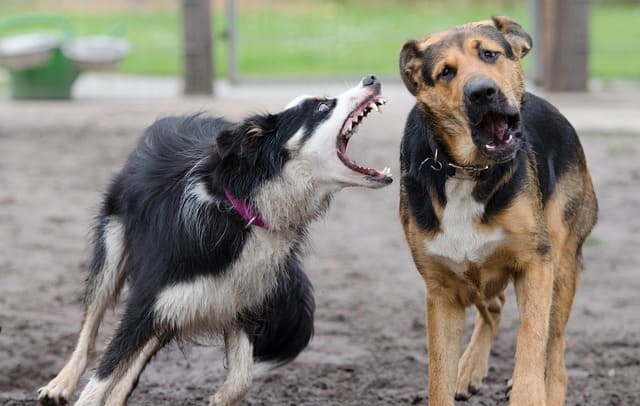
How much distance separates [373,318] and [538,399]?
8.82 ft

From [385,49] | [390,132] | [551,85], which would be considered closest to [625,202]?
[390,132]

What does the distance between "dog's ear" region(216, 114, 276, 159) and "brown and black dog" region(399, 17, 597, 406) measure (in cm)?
62

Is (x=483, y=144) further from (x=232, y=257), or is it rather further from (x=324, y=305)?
(x=324, y=305)

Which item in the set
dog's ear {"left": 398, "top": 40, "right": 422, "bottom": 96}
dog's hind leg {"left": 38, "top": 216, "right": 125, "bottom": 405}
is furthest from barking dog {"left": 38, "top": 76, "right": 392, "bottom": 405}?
dog's hind leg {"left": 38, "top": 216, "right": 125, "bottom": 405}

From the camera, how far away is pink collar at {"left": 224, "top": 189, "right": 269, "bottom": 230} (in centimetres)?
484

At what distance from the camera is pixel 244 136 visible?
15.8ft

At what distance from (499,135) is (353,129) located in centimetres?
62

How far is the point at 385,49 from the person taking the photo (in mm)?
18016

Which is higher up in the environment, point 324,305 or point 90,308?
point 90,308

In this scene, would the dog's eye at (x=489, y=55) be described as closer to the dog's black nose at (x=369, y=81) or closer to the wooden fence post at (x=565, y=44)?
the dog's black nose at (x=369, y=81)

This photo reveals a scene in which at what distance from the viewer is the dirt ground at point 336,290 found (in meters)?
5.97

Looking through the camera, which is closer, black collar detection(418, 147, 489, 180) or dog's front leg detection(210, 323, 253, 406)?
black collar detection(418, 147, 489, 180)

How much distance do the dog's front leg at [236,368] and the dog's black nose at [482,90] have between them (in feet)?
5.45

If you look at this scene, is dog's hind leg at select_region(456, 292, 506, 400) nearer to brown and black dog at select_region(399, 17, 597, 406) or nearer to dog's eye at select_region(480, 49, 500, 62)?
brown and black dog at select_region(399, 17, 597, 406)
